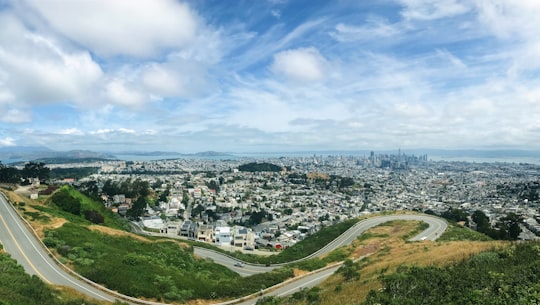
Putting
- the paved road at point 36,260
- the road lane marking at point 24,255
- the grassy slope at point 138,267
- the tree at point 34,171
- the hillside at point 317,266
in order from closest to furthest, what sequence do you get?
the hillside at point 317,266 → the paved road at point 36,260 → the road lane marking at point 24,255 → the grassy slope at point 138,267 → the tree at point 34,171

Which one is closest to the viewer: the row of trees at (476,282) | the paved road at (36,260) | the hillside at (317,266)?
the row of trees at (476,282)

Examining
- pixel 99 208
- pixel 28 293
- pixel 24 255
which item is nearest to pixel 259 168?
pixel 99 208

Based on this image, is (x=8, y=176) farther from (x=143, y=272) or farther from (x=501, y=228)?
(x=501, y=228)

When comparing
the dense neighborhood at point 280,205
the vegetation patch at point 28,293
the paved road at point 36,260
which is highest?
the vegetation patch at point 28,293

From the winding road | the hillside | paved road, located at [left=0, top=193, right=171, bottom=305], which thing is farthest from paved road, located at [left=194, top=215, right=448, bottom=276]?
paved road, located at [left=0, top=193, right=171, bottom=305]

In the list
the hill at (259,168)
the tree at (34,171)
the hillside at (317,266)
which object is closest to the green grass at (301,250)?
the hillside at (317,266)

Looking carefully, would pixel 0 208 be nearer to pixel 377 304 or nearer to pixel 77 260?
pixel 77 260

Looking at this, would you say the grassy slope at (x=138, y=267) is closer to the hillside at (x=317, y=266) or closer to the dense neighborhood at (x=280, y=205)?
the hillside at (x=317, y=266)

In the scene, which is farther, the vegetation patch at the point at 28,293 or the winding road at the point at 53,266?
the winding road at the point at 53,266

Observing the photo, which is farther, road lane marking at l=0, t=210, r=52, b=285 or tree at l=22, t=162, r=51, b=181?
tree at l=22, t=162, r=51, b=181

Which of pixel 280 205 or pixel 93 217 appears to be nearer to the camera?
pixel 93 217

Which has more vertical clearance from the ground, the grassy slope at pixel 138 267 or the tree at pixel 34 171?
the tree at pixel 34 171

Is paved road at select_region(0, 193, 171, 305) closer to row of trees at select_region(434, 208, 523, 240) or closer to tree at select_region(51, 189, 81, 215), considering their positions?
tree at select_region(51, 189, 81, 215)

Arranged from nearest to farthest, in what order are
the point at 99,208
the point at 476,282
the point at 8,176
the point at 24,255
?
the point at 476,282, the point at 24,255, the point at 99,208, the point at 8,176
